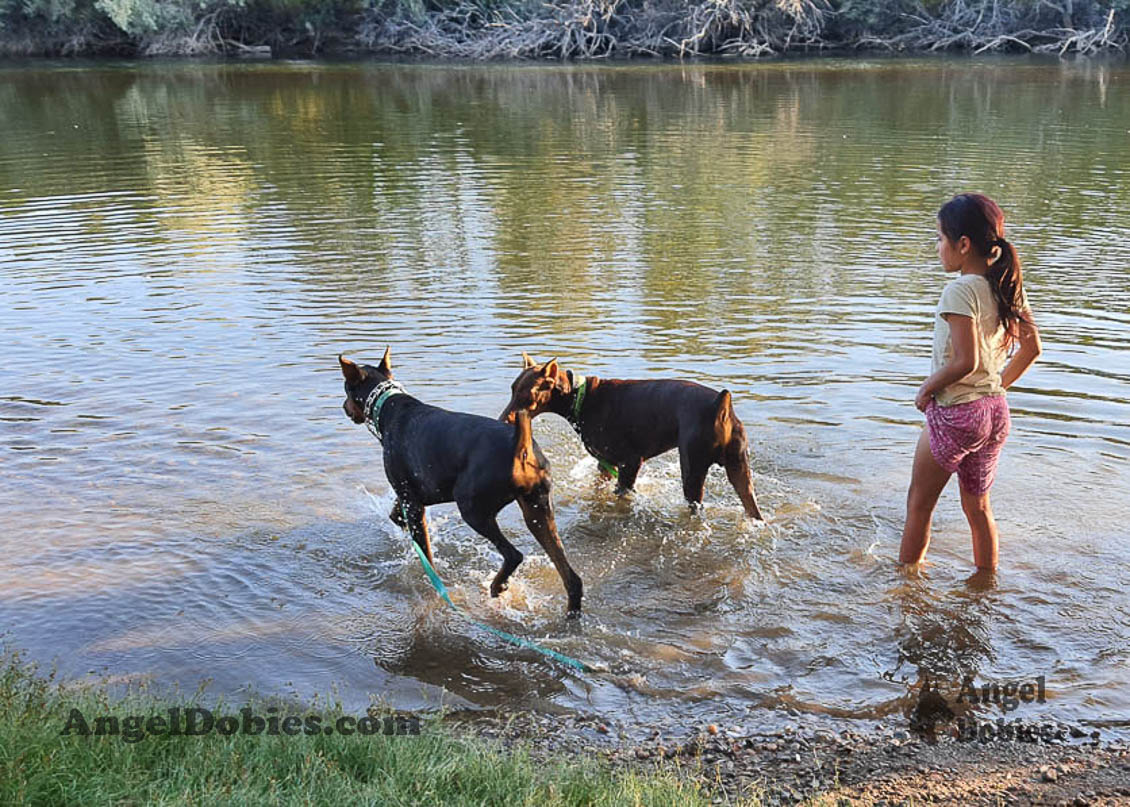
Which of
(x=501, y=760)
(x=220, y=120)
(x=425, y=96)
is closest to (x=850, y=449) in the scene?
(x=501, y=760)

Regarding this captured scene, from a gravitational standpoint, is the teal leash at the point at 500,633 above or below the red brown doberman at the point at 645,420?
below

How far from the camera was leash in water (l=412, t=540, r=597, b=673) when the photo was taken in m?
5.82

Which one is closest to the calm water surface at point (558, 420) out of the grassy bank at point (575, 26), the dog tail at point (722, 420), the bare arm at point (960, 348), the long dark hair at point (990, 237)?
the dog tail at point (722, 420)

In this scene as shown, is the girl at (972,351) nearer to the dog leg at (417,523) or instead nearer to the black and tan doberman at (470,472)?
the black and tan doberman at (470,472)

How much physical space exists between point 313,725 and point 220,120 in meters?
28.9

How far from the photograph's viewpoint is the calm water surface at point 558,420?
595cm

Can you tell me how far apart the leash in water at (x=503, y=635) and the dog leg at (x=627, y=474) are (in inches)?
66.2

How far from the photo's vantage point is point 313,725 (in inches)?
196

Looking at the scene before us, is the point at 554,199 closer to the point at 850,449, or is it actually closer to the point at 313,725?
the point at 850,449

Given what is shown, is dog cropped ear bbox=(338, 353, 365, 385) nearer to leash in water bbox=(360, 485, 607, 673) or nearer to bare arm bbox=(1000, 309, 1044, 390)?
leash in water bbox=(360, 485, 607, 673)

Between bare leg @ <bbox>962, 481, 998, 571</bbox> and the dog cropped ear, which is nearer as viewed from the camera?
bare leg @ <bbox>962, 481, 998, 571</bbox>

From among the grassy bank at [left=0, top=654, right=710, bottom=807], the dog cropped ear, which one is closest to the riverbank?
the grassy bank at [left=0, top=654, right=710, bottom=807]

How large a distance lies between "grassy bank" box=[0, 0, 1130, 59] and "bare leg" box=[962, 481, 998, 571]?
41111mm

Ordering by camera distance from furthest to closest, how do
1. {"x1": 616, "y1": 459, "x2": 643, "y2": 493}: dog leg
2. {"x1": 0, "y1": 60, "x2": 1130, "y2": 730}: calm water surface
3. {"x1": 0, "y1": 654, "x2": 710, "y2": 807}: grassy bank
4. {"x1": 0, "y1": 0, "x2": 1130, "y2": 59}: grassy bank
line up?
{"x1": 0, "y1": 0, "x2": 1130, "y2": 59}: grassy bank < {"x1": 616, "y1": 459, "x2": 643, "y2": 493}: dog leg < {"x1": 0, "y1": 60, "x2": 1130, "y2": 730}: calm water surface < {"x1": 0, "y1": 654, "x2": 710, "y2": 807}: grassy bank
